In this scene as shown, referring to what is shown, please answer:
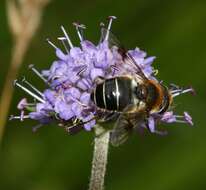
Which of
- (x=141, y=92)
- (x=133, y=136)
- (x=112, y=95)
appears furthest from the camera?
(x=133, y=136)

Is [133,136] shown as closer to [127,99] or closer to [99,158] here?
[99,158]

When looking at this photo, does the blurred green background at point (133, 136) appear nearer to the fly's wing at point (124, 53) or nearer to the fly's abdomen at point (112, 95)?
the fly's wing at point (124, 53)

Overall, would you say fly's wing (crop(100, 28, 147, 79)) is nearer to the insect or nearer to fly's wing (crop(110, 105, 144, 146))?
the insect

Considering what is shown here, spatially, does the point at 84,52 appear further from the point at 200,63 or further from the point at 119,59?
the point at 200,63

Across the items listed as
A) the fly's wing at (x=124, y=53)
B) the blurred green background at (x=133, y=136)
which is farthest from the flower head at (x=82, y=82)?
the blurred green background at (x=133, y=136)

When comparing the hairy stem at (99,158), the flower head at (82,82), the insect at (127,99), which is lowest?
the hairy stem at (99,158)

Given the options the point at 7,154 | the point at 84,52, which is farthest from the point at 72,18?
the point at 84,52

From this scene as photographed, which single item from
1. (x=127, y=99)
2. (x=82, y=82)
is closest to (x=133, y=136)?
(x=82, y=82)
